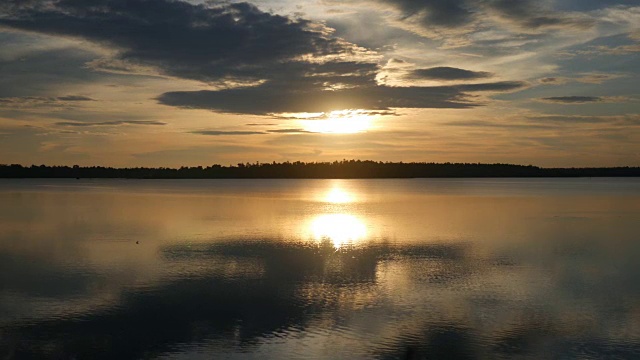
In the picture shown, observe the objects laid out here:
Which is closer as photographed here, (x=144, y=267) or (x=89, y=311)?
(x=89, y=311)

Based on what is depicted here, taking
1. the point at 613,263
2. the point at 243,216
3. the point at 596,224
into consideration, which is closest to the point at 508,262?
the point at 613,263

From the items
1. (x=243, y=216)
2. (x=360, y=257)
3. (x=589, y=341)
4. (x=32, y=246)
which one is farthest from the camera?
(x=243, y=216)

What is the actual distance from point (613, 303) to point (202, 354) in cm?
1298

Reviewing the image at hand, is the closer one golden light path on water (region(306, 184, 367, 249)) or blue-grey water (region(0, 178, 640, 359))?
blue-grey water (region(0, 178, 640, 359))

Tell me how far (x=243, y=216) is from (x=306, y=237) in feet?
62.1

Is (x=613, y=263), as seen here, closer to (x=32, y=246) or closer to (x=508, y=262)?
(x=508, y=262)

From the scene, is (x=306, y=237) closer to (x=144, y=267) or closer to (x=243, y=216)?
(x=144, y=267)

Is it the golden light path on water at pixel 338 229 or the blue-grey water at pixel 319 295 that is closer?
the blue-grey water at pixel 319 295

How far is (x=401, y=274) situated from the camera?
2444 cm

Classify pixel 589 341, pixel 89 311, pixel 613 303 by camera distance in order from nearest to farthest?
1. pixel 589 341
2. pixel 89 311
3. pixel 613 303

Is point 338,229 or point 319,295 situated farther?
point 338,229

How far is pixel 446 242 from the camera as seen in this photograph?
35.5m

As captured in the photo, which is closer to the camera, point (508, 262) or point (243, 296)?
point (243, 296)

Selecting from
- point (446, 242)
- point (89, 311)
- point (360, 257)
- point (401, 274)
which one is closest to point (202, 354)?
point (89, 311)
